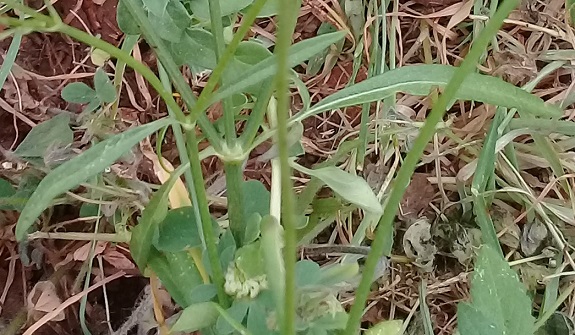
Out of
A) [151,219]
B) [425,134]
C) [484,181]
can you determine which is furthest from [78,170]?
[484,181]

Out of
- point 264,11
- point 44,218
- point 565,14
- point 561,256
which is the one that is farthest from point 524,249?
point 44,218

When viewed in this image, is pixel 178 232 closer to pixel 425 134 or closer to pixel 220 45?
pixel 220 45

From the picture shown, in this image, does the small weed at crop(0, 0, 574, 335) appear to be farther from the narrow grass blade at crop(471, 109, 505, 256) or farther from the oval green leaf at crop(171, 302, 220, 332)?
the narrow grass blade at crop(471, 109, 505, 256)

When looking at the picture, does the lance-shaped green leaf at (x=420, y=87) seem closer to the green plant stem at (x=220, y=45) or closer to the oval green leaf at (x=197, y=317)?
the green plant stem at (x=220, y=45)

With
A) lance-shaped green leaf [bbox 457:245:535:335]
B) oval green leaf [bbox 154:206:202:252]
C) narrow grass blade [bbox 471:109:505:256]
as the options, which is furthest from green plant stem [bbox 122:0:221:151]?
narrow grass blade [bbox 471:109:505:256]

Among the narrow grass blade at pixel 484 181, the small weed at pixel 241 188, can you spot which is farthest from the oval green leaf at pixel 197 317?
the narrow grass blade at pixel 484 181

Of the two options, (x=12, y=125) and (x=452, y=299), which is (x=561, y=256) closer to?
(x=452, y=299)
